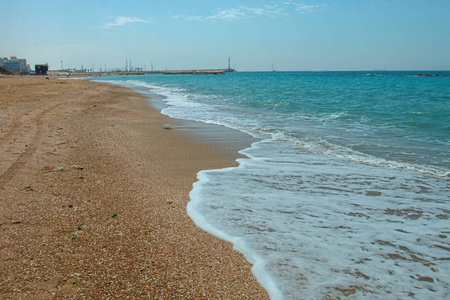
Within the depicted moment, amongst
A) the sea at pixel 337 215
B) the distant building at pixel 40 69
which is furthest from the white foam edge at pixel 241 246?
the distant building at pixel 40 69

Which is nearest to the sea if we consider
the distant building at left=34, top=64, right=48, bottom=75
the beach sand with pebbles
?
the beach sand with pebbles

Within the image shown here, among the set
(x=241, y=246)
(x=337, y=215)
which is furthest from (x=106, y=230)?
(x=337, y=215)

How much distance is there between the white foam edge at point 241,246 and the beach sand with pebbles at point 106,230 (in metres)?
0.08

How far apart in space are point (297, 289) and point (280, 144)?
6350mm

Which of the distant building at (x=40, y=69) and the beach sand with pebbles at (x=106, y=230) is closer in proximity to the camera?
the beach sand with pebbles at (x=106, y=230)

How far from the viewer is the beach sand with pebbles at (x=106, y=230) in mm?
2730

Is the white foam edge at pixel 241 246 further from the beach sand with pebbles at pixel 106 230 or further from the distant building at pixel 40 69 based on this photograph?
the distant building at pixel 40 69

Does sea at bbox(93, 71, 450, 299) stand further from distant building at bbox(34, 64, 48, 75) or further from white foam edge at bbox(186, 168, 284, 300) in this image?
distant building at bbox(34, 64, 48, 75)

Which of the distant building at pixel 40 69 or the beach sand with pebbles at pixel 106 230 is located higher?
the distant building at pixel 40 69

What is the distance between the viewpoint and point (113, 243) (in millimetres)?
3375

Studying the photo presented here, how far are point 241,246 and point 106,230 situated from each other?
5.14 feet

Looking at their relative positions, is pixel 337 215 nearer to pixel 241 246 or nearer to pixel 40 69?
pixel 241 246

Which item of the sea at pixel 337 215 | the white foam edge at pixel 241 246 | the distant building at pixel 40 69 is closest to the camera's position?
the white foam edge at pixel 241 246

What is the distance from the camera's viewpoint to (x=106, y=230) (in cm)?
364
